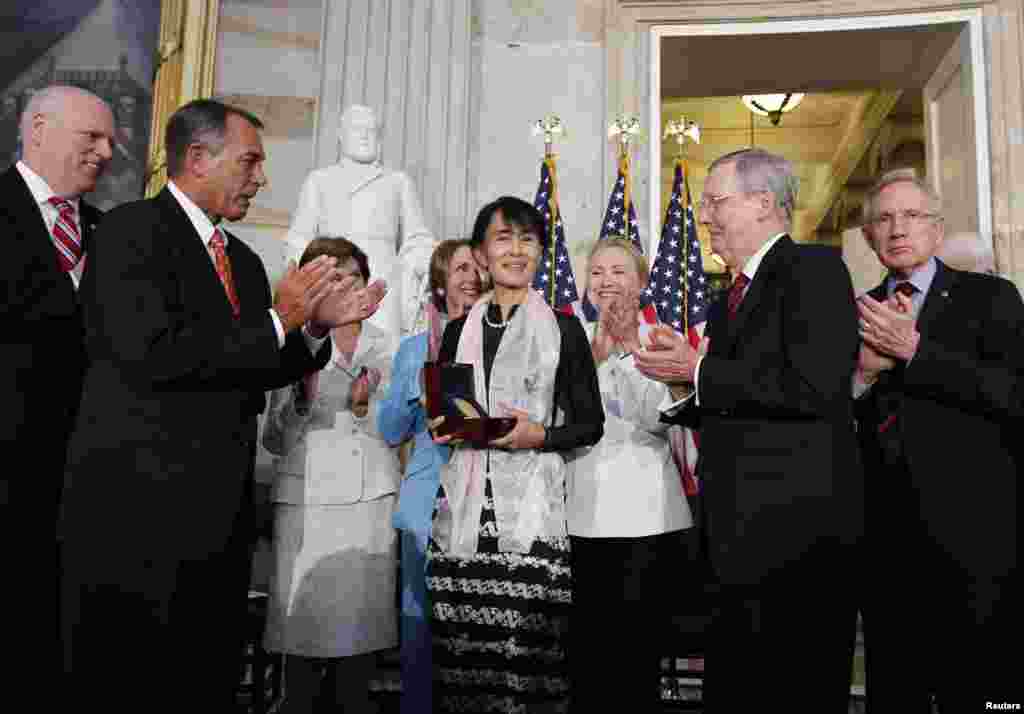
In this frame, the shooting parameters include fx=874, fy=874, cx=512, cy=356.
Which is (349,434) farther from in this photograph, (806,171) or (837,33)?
(806,171)

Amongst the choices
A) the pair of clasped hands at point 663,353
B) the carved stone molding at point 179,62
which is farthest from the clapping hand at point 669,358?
the carved stone molding at point 179,62

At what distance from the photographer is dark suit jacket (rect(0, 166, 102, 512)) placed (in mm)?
2551

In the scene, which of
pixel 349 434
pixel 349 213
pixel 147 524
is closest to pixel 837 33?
pixel 349 213

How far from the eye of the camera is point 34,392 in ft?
8.48

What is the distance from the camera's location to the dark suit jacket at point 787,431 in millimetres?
2109

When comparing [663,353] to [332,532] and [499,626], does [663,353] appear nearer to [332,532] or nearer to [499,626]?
[499,626]

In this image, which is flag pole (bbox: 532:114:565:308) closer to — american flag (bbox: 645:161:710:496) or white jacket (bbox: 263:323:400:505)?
american flag (bbox: 645:161:710:496)

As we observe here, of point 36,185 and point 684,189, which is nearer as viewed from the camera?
point 36,185

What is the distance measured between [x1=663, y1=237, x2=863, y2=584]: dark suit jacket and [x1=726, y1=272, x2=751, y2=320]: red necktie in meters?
0.10

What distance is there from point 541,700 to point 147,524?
1.21m

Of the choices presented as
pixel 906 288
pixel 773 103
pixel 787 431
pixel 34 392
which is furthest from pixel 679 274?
pixel 773 103

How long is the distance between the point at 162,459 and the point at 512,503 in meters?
1.04

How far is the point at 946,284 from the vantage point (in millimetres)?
2840

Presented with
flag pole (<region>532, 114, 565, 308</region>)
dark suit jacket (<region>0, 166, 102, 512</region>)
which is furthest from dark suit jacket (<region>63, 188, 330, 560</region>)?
flag pole (<region>532, 114, 565, 308</region>)
